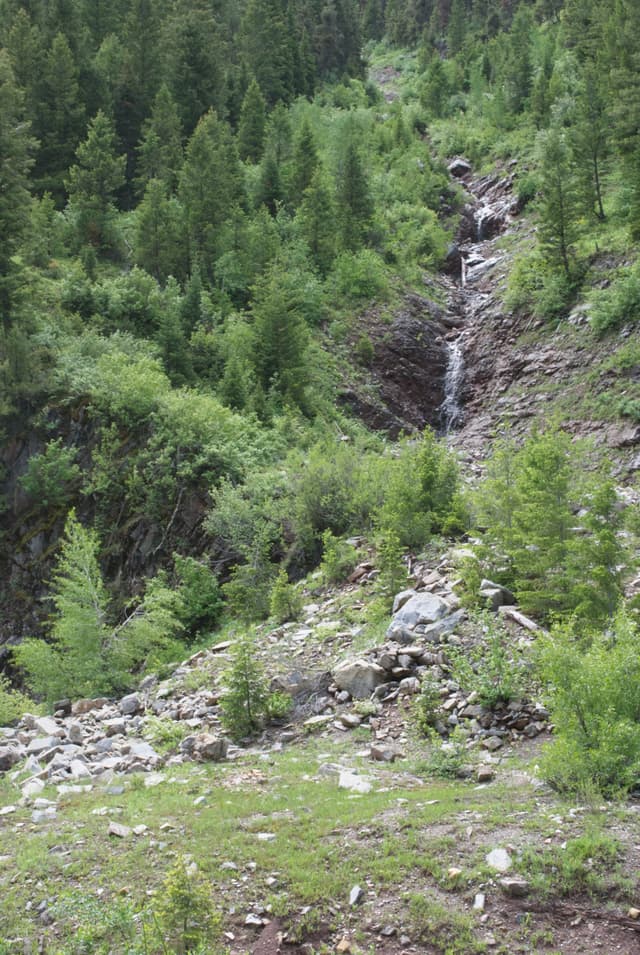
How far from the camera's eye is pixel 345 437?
2498 cm

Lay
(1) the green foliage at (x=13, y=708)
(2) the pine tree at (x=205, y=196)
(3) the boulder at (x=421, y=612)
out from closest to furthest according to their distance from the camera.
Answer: (3) the boulder at (x=421, y=612)
(1) the green foliage at (x=13, y=708)
(2) the pine tree at (x=205, y=196)

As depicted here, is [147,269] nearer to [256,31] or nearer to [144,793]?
[144,793]

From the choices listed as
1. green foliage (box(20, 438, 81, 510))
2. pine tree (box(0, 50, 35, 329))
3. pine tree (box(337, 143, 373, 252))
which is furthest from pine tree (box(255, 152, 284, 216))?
green foliage (box(20, 438, 81, 510))

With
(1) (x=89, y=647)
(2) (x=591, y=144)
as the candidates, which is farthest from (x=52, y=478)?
(2) (x=591, y=144)

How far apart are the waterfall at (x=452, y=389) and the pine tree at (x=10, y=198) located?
670 inches

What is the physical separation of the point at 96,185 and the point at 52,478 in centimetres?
2151

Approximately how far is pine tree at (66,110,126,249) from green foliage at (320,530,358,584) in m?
26.1

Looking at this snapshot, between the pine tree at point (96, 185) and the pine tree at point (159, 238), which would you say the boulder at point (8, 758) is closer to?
the pine tree at point (159, 238)

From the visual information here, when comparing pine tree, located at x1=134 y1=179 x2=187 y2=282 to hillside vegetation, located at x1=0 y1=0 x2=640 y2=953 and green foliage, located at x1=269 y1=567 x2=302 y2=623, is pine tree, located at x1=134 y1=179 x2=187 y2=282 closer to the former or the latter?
hillside vegetation, located at x1=0 y1=0 x2=640 y2=953

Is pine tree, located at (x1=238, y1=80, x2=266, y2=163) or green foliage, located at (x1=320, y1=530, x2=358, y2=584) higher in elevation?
pine tree, located at (x1=238, y1=80, x2=266, y2=163)

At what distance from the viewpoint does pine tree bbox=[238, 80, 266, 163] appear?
144 feet

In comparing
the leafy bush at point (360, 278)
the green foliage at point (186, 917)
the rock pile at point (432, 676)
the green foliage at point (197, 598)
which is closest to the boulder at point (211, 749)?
the rock pile at point (432, 676)

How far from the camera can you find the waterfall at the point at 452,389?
1144 inches

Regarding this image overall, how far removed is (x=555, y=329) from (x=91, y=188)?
79.8ft
